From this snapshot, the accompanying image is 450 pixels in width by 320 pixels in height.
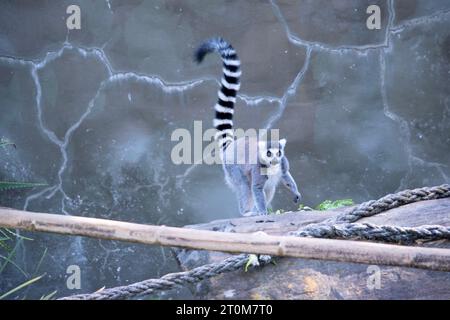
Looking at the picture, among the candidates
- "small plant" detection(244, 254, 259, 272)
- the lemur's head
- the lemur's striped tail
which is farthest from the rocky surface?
the lemur's striped tail

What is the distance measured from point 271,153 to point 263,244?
2652 mm

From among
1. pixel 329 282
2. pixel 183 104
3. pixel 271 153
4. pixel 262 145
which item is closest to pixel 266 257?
pixel 329 282

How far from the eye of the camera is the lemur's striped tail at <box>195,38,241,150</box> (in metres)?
5.58

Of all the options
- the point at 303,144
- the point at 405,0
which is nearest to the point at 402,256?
the point at 303,144

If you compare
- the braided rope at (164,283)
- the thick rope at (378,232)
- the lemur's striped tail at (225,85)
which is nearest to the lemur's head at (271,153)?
the lemur's striped tail at (225,85)

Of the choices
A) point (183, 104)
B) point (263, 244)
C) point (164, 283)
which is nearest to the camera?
point (263, 244)

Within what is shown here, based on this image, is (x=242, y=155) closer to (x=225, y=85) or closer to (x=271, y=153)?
(x=271, y=153)

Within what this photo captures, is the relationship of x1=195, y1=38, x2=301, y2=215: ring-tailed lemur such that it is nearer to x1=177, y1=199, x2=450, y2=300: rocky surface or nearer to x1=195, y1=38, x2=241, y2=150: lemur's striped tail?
x1=195, y1=38, x2=241, y2=150: lemur's striped tail

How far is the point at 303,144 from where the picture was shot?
6383mm

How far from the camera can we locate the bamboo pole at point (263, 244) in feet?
9.21

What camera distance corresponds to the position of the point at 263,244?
9.46ft

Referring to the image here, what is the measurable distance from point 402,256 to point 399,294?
43cm

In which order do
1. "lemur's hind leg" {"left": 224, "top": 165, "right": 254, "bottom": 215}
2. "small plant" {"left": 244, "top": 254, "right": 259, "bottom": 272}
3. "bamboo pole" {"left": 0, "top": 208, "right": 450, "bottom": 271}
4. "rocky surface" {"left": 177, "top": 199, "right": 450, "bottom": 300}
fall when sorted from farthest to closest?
"lemur's hind leg" {"left": 224, "top": 165, "right": 254, "bottom": 215}, "small plant" {"left": 244, "top": 254, "right": 259, "bottom": 272}, "rocky surface" {"left": 177, "top": 199, "right": 450, "bottom": 300}, "bamboo pole" {"left": 0, "top": 208, "right": 450, "bottom": 271}

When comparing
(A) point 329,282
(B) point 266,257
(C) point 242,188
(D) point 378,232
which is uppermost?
(C) point 242,188
